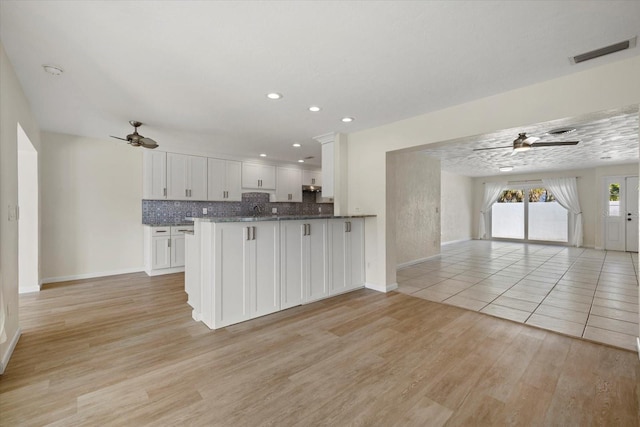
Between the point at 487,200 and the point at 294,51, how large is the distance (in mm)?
10374

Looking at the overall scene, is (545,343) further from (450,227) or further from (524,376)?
(450,227)

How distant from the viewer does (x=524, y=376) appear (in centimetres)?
200

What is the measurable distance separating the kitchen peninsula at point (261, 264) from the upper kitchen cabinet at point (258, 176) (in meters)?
3.41

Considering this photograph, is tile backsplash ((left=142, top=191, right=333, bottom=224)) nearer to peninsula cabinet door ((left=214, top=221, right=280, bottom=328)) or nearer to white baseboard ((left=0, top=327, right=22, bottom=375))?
white baseboard ((left=0, top=327, right=22, bottom=375))

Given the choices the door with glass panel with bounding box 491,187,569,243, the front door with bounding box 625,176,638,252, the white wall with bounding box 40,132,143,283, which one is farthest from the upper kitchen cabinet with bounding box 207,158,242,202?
the front door with bounding box 625,176,638,252

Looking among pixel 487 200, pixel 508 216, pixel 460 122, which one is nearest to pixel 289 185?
pixel 460 122

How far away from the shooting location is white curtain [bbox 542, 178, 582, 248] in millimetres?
8430

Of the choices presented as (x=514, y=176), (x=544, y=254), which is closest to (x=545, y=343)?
(x=544, y=254)

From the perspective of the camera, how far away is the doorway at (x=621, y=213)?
762cm

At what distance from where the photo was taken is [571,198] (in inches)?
335

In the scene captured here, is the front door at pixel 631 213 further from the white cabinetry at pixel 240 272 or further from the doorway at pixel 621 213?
the white cabinetry at pixel 240 272

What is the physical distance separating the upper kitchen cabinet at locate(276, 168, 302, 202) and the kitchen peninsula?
3573mm

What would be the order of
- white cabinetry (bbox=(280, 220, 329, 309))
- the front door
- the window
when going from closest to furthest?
white cabinetry (bbox=(280, 220, 329, 309)) → the front door → the window

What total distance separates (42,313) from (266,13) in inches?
162
